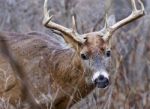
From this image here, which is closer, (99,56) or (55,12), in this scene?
(99,56)

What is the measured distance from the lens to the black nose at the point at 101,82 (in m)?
5.86

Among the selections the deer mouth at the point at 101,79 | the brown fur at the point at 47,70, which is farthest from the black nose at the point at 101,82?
the brown fur at the point at 47,70

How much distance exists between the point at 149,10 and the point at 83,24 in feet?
6.68

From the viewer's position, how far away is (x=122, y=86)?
648 cm

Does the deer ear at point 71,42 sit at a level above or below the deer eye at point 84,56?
above

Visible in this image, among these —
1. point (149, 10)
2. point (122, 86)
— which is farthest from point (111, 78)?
point (149, 10)

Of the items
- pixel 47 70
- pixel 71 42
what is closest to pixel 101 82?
pixel 71 42

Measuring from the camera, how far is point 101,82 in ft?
19.3

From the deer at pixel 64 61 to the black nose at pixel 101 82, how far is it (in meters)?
0.12

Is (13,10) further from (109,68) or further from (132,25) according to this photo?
(109,68)

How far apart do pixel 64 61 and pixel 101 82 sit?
98 cm

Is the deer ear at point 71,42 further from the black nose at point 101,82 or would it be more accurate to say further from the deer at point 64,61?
the black nose at point 101,82

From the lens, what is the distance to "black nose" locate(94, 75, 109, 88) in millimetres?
5865

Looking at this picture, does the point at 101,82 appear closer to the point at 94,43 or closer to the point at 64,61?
the point at 94,43
